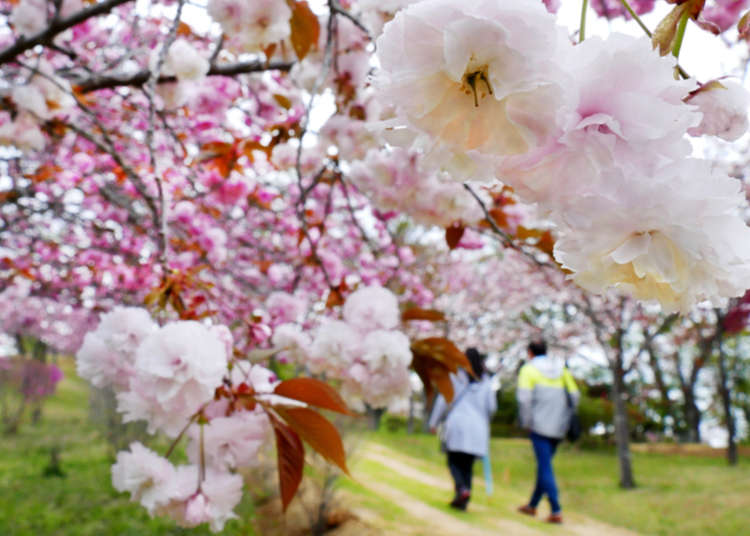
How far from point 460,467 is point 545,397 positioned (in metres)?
0.92

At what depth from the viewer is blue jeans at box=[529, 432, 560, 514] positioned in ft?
14.7

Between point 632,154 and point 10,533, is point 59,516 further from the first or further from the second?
point 632,154

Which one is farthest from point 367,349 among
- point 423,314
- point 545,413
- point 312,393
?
point 545,413

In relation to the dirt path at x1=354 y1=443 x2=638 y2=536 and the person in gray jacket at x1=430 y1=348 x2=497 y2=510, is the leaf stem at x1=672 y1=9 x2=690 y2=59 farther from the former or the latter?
the person in gray jacket at x1=430 y1=348 x2=497 y2=510

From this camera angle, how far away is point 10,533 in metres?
3.80

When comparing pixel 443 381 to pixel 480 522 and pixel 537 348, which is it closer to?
pixel 480 522

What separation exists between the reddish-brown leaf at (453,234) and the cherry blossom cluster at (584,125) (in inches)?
37.4

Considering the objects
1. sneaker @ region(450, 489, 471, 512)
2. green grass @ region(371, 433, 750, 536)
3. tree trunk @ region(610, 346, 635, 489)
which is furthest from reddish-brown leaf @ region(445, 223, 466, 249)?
tree trunk @ region(610, 346, 635, 489)

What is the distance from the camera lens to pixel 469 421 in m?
4.56

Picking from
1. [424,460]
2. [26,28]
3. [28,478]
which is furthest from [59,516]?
[424,460]

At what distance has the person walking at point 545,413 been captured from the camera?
4.54m

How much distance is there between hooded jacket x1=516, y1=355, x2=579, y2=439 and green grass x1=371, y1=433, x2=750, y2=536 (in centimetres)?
108

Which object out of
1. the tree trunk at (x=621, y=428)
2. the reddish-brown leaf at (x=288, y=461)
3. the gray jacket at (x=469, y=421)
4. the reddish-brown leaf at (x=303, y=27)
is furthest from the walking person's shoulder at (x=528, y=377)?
the reddish-brown leaf at (x=288, y=461)

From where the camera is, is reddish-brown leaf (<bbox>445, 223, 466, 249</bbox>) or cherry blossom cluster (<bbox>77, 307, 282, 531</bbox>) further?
reddish-brown leaf (<bbox>445, 223, 466, 249</bbox>)
